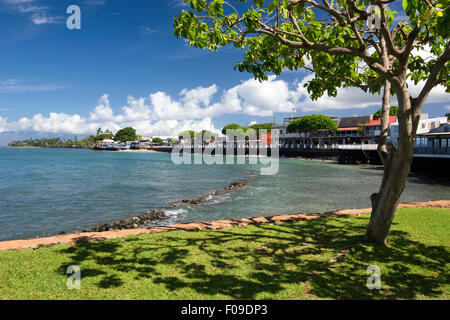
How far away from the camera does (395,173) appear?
6.35 m

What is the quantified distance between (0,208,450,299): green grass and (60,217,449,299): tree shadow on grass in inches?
0.7

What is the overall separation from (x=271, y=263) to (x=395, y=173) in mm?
3327

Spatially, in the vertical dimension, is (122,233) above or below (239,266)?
below

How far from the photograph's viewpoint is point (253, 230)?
879 centimetres

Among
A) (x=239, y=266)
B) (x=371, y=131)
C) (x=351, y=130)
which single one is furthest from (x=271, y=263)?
(x=351, y=130)

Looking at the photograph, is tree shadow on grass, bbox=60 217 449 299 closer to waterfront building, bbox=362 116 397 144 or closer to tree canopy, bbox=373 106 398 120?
waterfront building, bbox=362 116 397 144

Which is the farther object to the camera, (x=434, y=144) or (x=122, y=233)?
(x=434, y=144)

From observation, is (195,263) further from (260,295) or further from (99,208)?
(99,208)

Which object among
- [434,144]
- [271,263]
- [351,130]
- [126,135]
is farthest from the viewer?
[126,135]

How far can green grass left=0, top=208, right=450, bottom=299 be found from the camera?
15.6ft

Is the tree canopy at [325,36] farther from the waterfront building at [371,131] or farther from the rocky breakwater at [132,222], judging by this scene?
the waterfront building at [371,131]

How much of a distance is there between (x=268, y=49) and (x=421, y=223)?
724 cm

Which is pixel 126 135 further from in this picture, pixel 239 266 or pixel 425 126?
pixel 239 266

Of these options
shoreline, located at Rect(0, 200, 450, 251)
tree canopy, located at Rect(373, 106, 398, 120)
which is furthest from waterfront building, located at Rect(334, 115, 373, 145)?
shoreline, located at Rect(0, 200, 450, 251)
